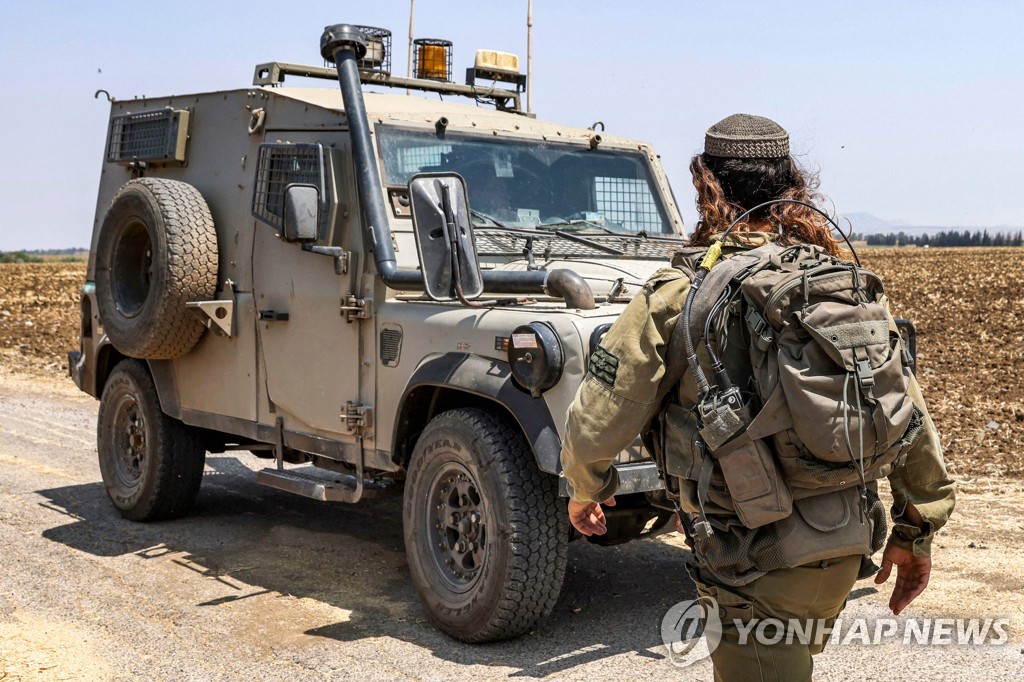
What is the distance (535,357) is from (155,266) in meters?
2.64

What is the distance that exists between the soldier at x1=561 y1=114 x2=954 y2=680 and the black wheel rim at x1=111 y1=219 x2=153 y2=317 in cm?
439

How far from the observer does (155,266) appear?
6332 millimetres

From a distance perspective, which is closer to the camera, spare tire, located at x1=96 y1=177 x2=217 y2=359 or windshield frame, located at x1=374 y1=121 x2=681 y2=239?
windshield frame, located at x1=374 y1=121 x2=681 y2=239

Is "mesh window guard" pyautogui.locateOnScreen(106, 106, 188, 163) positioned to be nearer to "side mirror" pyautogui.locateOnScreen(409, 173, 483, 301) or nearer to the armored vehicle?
the armored vehicle

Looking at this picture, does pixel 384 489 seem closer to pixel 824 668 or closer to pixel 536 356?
pixel 536 356

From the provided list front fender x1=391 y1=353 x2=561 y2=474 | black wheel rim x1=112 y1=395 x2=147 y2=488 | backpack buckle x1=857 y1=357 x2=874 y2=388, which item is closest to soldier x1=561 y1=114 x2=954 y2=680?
backpack buckle x1=857 y1=357 x2=874 y2=388

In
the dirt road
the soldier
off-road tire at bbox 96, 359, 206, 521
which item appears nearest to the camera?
the soldier

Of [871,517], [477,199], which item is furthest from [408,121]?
[871,517]

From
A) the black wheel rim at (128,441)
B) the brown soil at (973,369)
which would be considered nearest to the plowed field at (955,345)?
the brown soil at (973,369)

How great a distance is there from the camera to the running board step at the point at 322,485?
5.67 meters

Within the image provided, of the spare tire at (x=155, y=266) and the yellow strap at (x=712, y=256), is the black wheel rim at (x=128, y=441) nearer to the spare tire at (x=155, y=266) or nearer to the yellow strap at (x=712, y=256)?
the spare tire at (x=155, y=266)

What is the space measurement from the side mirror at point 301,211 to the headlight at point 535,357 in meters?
1.37

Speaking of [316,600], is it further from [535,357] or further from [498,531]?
[535,357]

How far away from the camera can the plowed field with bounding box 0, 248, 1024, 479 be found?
925 cm
